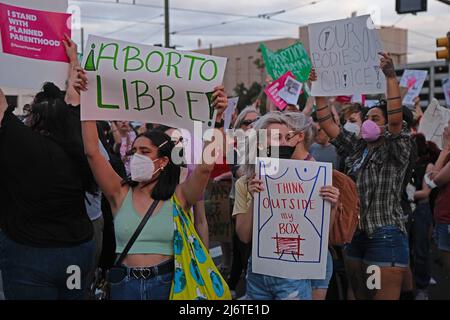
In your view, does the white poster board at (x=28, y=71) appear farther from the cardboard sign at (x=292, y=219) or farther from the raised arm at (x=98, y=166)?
the cardboard sign at (x=292, y=219)

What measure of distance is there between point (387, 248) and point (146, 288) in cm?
187

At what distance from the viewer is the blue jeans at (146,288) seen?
11.3 ft

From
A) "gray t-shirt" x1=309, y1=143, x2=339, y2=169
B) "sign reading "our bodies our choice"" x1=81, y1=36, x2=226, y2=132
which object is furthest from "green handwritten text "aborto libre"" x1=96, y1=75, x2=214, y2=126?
"gray t-shirt" x1=309, y1=143, x2=339, y2=169

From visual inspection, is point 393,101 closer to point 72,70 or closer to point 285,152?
point 285,152

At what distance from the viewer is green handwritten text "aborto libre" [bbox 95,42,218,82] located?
3.82 meters

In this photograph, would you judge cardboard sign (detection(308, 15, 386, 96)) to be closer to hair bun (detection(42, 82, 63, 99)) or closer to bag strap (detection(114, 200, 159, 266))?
hair bun (detection(42, 82, 63, 99))

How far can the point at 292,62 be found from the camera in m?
7.64

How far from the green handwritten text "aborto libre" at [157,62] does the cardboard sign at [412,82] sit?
325 inches

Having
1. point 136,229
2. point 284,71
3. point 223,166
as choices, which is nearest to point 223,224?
point 223,166

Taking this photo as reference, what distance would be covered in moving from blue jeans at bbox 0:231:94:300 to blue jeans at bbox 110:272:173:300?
515mm

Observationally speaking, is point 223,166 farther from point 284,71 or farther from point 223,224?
point 284,71

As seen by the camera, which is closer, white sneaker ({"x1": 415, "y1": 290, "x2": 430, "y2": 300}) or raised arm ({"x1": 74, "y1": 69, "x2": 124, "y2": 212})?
raised arm ({"x1": 74, "y1": 69, "x2": 124, "y2": 212})

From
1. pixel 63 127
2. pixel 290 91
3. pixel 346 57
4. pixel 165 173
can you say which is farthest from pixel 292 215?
pixel 290 91

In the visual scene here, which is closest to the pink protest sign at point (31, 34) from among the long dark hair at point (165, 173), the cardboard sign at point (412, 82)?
the long dark hair at point (165, 173)
